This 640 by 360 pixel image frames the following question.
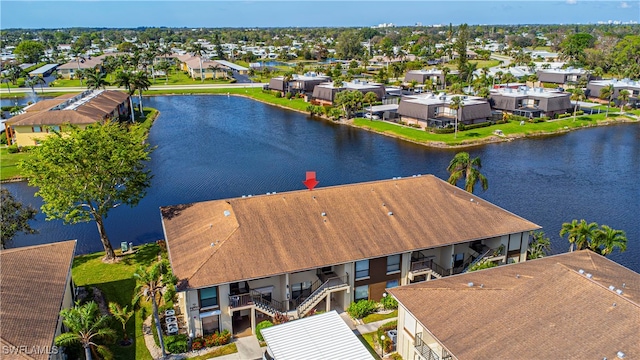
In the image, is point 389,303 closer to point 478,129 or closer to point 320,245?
point 320,245

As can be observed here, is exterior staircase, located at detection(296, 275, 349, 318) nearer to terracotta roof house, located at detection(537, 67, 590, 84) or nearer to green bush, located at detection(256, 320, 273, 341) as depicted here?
green bush, located at detection(256, 320, 273, 341)

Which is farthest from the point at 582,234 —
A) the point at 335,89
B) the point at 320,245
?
the point at 335,89

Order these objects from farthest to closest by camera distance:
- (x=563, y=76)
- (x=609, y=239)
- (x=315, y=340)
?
(x=563, y=76) < (x=609, y=239) < (x=315, y=340)

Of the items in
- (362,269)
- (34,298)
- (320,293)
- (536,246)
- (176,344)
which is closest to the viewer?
(34,298)

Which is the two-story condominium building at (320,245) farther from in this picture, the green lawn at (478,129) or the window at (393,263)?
the green lawn at (478,129)

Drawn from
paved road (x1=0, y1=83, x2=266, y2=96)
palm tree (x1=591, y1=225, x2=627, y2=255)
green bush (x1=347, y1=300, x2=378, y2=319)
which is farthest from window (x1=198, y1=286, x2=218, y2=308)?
paved road (x1=0, y1=83, x2=266, y2=96)

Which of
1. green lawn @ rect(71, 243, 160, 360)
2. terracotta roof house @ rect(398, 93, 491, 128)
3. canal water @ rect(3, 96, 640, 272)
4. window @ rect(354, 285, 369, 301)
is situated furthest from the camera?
terracotta roof house @ rect(398, 93, 491, 128)

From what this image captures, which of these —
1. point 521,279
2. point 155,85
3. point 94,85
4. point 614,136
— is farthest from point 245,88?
point 521,279
